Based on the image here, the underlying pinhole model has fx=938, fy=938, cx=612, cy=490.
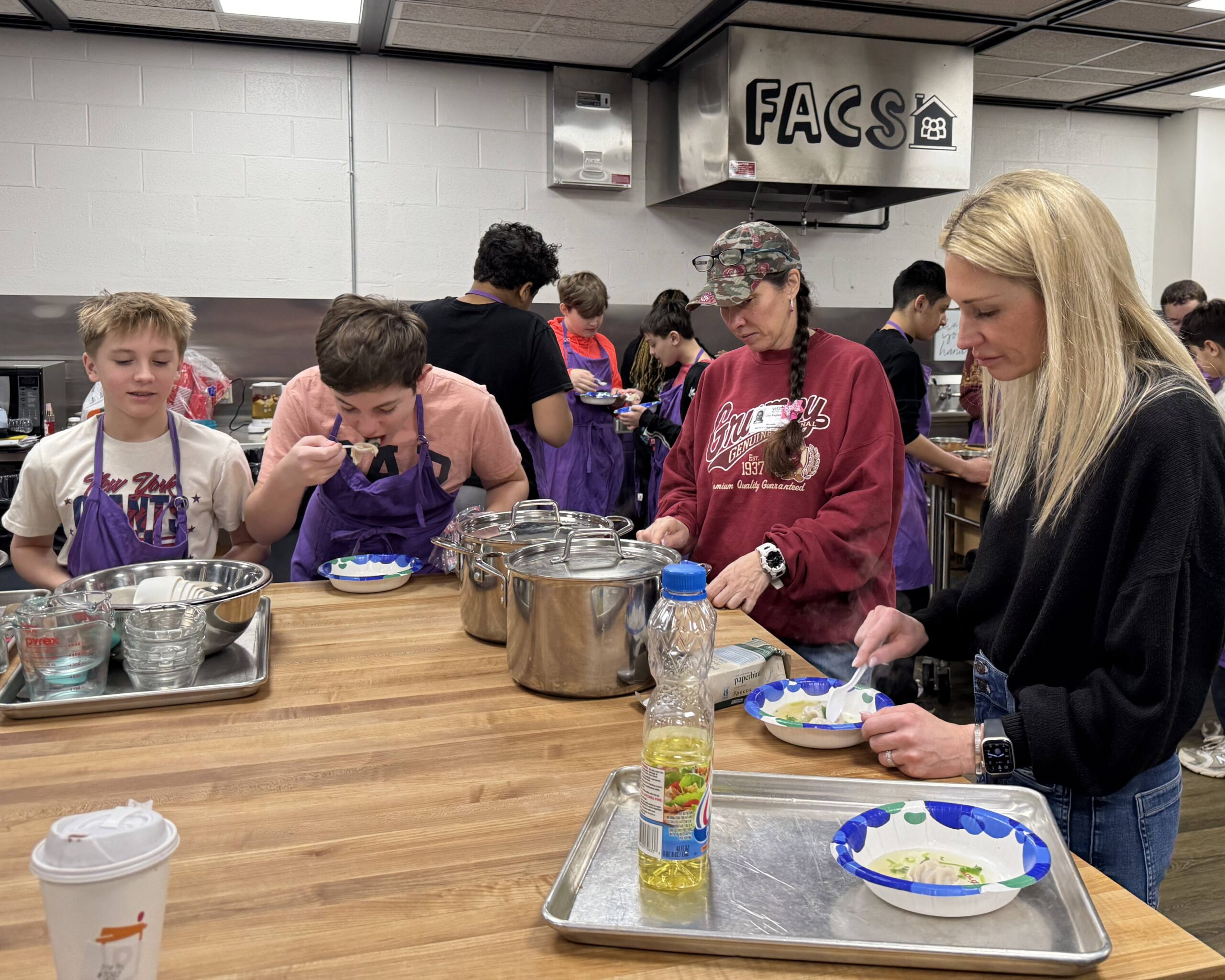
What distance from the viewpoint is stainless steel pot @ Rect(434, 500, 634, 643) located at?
1.67 metres

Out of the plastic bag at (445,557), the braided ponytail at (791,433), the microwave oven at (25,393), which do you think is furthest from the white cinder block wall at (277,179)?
the braided ponytail at (791,433)

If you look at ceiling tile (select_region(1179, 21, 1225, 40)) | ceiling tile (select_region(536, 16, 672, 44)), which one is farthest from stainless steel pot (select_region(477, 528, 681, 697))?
ceiling tile (select_region(1179, 21, 1225, 40))

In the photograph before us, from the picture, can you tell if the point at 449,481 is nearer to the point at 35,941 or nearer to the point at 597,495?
the point at 35,941

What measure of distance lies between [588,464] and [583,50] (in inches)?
91.6

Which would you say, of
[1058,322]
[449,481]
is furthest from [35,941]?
[449,481]

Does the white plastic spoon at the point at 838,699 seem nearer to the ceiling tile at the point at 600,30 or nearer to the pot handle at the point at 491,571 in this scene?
the pot handle at the point at 491,571

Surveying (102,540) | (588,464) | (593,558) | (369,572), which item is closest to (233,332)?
(588,464)

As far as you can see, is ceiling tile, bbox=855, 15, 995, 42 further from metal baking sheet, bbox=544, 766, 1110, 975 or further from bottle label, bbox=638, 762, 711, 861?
bottle label, bbox=638, 762, 711, 861

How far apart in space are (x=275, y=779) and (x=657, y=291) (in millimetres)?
4981

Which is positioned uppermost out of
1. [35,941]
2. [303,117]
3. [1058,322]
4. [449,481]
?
[303,117]

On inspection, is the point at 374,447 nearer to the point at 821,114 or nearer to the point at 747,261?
the point at 747,261

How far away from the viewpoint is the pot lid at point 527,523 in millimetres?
1765

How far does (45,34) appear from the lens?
15.5ft

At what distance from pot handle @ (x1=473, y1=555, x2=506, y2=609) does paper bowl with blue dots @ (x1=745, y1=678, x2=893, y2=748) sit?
472mm
